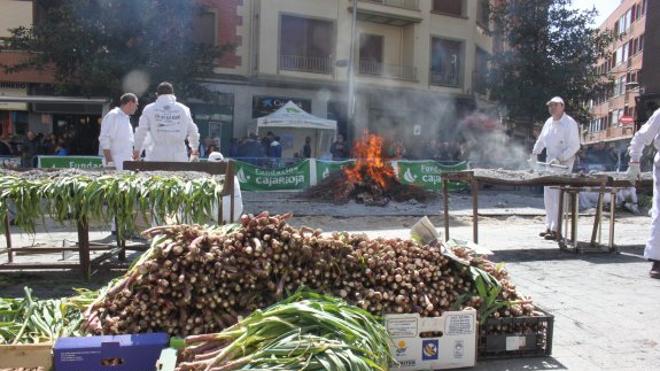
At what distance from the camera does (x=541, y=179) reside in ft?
23.3

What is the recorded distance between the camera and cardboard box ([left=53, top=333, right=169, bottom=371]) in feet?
9.29

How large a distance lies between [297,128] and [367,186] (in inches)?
432

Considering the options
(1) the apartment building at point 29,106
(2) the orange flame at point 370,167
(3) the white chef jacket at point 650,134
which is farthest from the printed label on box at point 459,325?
(1) the apartment building at point 29,106

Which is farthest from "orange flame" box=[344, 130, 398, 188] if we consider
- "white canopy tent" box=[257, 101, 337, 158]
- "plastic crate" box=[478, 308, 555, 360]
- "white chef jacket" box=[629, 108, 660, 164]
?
"plastic crate" box=[478, 308, 555, 360]

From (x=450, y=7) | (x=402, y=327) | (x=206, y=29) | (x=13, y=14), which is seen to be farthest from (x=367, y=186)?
(x=450, y=7)

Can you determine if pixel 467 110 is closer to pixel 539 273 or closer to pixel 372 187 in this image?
pixel 372 187

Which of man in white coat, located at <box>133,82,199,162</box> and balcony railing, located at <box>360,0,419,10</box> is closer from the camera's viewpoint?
man in white coat, located at <box>133,82,199,162</box>

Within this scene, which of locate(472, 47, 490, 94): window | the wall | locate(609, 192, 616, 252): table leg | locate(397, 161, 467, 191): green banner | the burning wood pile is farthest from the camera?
locate(472, 47, 490, 94): window

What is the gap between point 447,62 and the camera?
97.5 feet

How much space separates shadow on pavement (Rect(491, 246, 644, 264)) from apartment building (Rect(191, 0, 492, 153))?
17.8 meters

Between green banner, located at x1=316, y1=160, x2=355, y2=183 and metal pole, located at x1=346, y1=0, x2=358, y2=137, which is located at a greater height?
metal pole, located at x1=346, y1=0, x2=358, y2=137

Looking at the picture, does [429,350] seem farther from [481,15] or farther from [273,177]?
[481,15]

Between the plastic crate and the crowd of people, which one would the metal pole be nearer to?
the crowd of people

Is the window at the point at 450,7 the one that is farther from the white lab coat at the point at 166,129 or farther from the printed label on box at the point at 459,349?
the printed label on box at the point at 459,349
